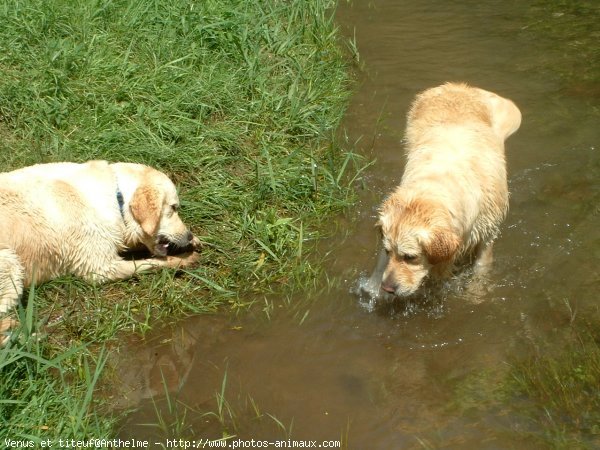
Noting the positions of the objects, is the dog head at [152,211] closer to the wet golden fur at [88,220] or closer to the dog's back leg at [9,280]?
the wet golden fur at [88,220]

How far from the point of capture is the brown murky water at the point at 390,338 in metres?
4.34

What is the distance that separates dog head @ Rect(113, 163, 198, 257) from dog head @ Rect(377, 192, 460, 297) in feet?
5.12

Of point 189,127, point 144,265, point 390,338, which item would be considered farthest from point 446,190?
point 189,127

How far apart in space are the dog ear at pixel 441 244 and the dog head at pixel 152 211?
1853mm

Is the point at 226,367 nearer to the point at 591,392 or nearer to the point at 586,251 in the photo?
the point at 591,392

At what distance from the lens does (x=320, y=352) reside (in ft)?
16.1

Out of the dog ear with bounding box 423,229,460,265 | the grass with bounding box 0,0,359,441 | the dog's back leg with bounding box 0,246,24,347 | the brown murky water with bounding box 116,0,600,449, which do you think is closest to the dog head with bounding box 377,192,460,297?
the dog ear with bounding box 423,229,460,265

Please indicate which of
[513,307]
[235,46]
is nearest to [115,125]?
[235,46]

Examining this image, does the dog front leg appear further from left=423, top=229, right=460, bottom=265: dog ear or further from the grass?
left=423, top=229, right=460, bottom=265: dog ear

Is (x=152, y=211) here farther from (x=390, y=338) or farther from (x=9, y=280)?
(x=390, y=338)

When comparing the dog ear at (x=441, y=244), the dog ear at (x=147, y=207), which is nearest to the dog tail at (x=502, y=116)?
the dog ear at (x=441, y=244)

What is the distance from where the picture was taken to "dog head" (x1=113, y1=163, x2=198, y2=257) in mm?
5309

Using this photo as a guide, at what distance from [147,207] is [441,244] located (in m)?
2.08

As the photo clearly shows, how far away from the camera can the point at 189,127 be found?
253 inches
